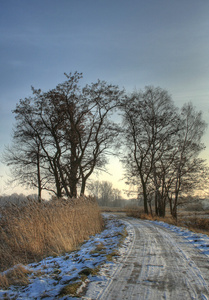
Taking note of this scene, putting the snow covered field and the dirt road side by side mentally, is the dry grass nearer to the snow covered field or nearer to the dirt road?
the snow covered field

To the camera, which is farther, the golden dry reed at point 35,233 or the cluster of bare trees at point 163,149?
the cluster of bare trees at point 163,149

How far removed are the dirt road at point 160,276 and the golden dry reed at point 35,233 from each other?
7.50ft

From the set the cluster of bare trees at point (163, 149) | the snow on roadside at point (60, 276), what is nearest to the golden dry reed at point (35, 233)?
the snow on roadside at point (60, 276)

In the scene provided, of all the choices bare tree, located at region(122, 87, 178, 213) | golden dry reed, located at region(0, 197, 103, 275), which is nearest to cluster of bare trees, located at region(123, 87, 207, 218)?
bare tree, located at region(122, 87, 178, 213)

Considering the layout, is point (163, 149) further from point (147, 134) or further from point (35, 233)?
point (35, 233)

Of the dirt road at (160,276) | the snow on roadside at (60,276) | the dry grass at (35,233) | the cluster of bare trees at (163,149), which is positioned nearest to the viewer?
the dirt road at (160,276)

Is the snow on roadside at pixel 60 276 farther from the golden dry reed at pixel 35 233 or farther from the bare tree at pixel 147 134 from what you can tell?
the bare tree at pixel 147 134

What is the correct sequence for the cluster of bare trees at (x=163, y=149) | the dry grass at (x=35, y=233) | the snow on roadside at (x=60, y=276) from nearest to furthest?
1. the snow on roadside at (x=60, y=276)
2. the dry grass at (x=35, y=233)
3. the cluster of bare trees at (x=163, y=149)

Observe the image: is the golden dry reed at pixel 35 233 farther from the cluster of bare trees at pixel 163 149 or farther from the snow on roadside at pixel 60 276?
the cluster of bare trees at pixel 163 149

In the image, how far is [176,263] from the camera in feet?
13.9

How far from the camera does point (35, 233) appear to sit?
247 inches

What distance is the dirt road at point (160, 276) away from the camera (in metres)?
2.84

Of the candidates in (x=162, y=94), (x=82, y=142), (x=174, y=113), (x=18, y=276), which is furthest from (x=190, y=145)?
(x=18, y=276)

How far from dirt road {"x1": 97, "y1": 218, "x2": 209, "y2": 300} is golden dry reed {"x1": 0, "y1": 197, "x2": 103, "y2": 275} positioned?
2.29 m
